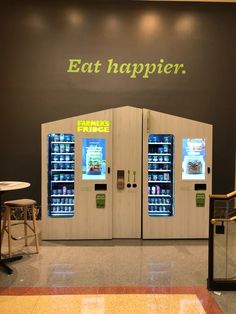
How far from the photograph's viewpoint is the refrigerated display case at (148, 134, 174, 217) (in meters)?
6.11

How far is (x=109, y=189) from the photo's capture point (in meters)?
5.94

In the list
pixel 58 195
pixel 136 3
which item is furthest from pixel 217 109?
pixel 58 195

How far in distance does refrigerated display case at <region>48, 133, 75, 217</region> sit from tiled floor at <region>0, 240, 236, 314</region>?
25.3 inches

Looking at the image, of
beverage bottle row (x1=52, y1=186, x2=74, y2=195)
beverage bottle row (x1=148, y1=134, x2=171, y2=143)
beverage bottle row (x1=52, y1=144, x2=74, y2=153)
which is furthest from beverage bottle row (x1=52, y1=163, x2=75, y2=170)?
beverage bottle row (x1=148, y1=134, x2=171, y2=143)

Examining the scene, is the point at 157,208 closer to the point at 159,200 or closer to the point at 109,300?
the point at 159,200

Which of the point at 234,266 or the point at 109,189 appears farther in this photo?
the point at 109,189

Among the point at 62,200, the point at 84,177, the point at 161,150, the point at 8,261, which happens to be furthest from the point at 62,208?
the point at 161,150

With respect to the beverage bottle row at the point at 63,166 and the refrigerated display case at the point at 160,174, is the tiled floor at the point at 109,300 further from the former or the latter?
the beverage bottle row at the point at 63,166

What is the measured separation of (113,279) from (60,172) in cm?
245

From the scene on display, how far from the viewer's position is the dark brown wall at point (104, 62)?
7.10m

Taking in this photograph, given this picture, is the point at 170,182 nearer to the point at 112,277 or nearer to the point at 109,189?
the point at 109,189

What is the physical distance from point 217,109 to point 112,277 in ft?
14.9

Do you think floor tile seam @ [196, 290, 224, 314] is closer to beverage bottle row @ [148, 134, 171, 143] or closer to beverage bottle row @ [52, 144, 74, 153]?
beverage bottle row @ [148, 134, 171, 143]

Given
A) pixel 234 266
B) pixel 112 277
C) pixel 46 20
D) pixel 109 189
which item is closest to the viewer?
pixel 112 277
